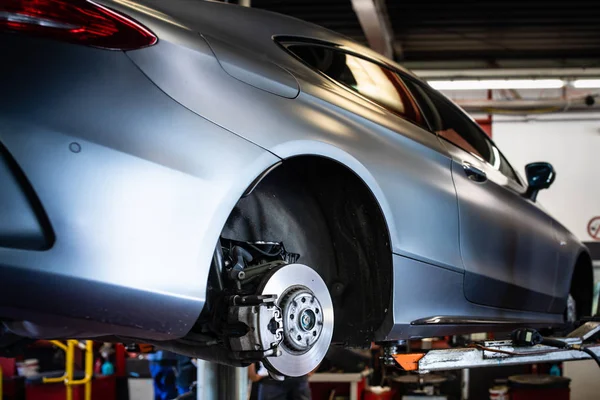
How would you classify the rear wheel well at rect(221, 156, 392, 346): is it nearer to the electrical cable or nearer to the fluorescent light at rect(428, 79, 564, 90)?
the electrical cable

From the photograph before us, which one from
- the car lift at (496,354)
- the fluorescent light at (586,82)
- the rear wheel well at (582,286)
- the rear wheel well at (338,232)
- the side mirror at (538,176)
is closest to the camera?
the rear wheel well at (338,232)

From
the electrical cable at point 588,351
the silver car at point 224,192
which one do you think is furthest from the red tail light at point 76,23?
the electrical cable at point 588,351

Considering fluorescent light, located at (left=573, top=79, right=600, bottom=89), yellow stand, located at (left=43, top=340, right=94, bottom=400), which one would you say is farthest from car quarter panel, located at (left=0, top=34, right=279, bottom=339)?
fluorescent light, located at (left=573, top=79, right=600, bottom=89)

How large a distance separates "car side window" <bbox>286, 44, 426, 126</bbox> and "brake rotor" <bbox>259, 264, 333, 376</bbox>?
2.28ft

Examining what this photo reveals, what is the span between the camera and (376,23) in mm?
6809

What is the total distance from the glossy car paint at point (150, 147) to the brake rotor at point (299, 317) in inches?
11.3

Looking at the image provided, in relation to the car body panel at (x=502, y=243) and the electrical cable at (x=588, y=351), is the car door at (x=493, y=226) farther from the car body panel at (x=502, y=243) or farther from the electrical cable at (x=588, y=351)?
the electrical cable at (x=588, y=351)

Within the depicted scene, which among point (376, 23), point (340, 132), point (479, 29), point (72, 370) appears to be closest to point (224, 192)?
point (340, 132)

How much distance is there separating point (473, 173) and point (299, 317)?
1249 millimetres

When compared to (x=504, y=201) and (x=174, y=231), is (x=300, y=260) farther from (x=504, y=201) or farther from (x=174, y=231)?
(x=504, y=201)

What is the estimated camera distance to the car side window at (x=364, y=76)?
7.13ft

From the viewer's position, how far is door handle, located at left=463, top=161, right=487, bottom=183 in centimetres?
268

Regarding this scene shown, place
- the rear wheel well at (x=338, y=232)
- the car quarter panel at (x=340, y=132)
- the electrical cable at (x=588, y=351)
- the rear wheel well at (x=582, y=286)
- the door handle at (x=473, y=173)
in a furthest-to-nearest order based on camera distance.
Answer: the rear wheel well at (x=582, y=286) < the door handle at (x=473, y=173) < the electrical cable at (x=588, y=351) < the rear wheel well at (x=338, y=232) < the car quarter panel at (x=340, y=132)

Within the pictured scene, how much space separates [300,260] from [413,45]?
7063mm
